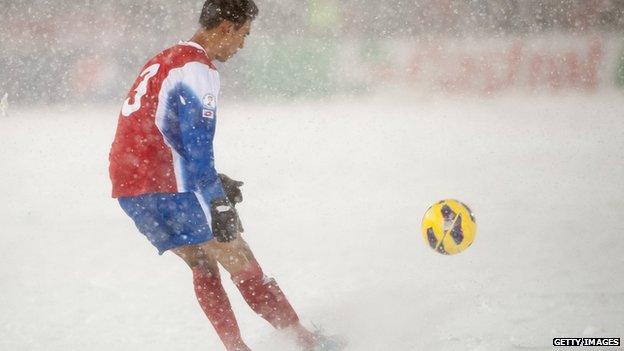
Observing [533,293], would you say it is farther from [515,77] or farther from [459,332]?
[515,77]

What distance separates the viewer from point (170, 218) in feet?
8.20

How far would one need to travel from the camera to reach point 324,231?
4969mm

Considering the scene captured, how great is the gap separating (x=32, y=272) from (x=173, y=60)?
8.48 ft

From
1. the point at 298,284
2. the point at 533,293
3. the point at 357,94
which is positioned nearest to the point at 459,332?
the point at 533,293

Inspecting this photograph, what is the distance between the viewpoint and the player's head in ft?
8.14

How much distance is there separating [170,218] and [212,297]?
1.26 feet

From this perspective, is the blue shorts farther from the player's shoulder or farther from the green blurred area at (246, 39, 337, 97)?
the green blurred area at (246, 39, 337, 97)

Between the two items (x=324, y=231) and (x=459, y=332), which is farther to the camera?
(x=324, y=231)

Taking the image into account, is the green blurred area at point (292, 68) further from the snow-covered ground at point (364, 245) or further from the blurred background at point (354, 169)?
the snow-covered ground at point (364, 245)

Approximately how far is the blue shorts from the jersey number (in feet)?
1.11

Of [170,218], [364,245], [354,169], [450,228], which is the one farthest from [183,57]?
[354,169]

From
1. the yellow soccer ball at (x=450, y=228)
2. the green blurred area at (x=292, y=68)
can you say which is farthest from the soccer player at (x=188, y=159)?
the green blurred area at (x=292, y=68)

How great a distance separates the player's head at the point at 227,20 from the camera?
248 centimetres

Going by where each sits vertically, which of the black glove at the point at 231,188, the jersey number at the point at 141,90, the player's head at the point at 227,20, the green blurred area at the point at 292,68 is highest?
the green blurred area at the point at 292,68
